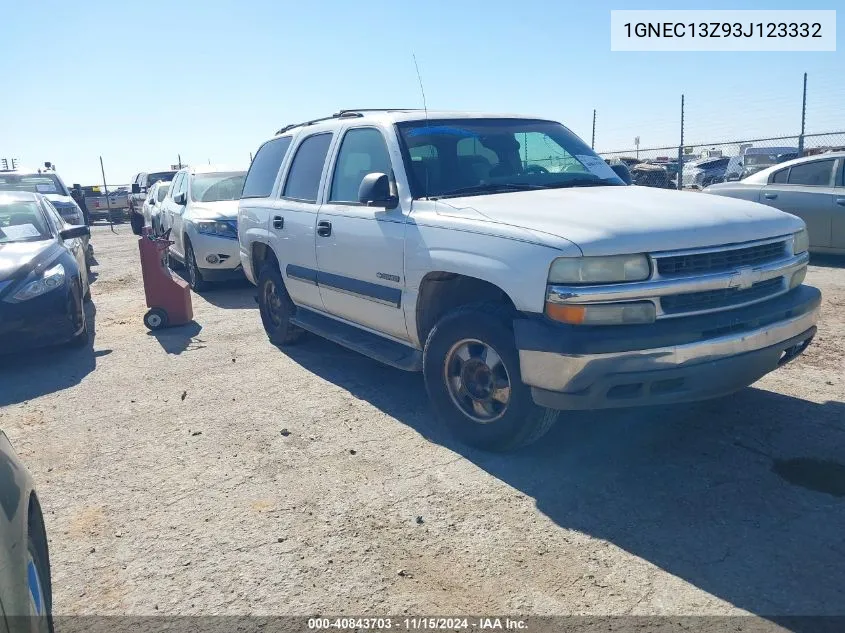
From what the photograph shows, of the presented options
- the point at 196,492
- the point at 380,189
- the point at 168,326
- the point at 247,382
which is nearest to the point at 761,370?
the point at 380,189

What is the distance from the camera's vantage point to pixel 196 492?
365 centimetres

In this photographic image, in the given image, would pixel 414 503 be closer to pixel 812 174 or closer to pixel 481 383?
pixel 481 383

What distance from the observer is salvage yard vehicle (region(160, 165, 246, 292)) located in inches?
376

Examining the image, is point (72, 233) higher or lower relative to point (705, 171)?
higher

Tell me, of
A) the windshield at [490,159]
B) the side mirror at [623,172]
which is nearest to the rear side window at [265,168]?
the windshield at [490,159]

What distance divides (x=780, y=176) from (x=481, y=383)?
7609 mm

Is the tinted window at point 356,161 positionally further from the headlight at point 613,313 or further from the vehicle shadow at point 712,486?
the headlight at point 613,313

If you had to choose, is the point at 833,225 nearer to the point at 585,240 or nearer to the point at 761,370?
the point at 761,370

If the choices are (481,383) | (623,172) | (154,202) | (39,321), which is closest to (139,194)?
(154,202)

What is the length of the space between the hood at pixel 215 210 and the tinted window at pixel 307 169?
384cm

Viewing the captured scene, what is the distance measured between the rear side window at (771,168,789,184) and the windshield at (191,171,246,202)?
7.65 metres

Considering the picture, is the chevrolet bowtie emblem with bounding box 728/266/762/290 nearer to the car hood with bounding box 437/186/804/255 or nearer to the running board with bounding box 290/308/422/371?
the car hood with bounding box 437/186/804/255

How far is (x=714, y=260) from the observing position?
3.41 m

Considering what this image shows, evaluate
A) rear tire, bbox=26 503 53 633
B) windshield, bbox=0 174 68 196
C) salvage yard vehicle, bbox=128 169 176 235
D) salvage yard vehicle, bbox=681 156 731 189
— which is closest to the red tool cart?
rear tire, bbox=26 503 53 633
